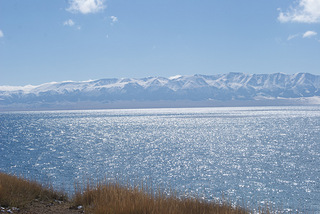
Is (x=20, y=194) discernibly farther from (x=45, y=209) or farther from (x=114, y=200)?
(x=114, y=200)

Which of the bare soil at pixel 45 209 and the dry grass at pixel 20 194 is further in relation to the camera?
the dry grass at pixel 20 194

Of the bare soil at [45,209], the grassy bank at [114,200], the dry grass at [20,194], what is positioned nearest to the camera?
the grassy bank at [114,200]

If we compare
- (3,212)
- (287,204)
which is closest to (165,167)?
(287,204)

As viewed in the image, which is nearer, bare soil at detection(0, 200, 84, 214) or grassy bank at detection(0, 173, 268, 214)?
grassy bank at detection(0, 173, 268, 214)

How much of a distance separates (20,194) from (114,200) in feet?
14.6

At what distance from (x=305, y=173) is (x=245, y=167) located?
8.22 m

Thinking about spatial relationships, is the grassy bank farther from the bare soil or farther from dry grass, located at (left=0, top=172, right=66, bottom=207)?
the bare soil

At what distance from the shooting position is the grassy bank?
9.84 m

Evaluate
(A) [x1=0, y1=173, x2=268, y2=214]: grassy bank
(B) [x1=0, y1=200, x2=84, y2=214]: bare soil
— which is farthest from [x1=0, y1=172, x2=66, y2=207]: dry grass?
(B) [x1=0, y1=200, x2=84, y2=214]: bare soil

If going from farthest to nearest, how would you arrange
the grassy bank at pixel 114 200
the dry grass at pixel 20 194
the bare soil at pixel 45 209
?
the dry grass at pixel 20 194
the bare soil at pixel 45 209
the grassy bank at pixel 114 200

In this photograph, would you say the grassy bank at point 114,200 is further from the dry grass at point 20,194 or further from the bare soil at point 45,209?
the bare soil at point 45,209

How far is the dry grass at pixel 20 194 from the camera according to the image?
1161 cm

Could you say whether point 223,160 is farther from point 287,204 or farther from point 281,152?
point 287,204

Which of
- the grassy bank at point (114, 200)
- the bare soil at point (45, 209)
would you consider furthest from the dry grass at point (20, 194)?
the bare soil at point (45, 209)
